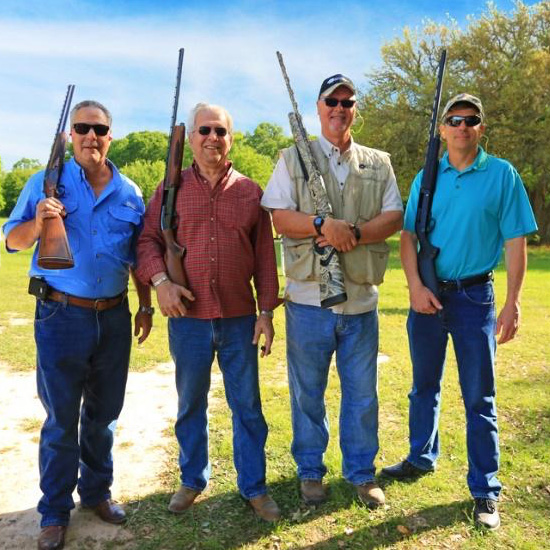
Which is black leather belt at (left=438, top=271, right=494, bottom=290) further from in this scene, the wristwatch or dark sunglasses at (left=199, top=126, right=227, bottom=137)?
dark sunglasses at (left=199, top=126, right=227, bottom=137)

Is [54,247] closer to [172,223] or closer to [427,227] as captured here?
[172,223]

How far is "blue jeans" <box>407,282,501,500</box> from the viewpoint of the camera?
422 cm

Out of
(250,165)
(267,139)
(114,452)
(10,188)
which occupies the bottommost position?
(114,452)

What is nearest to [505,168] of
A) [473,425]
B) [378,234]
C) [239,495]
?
[378,234]

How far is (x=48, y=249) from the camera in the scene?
141 inches

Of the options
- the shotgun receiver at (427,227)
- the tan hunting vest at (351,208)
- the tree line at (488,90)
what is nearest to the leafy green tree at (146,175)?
the tree line at (488,90)

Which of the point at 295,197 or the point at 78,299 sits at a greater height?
the point at 295,197

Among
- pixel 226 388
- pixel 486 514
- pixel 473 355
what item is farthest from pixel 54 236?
pixel 486 514

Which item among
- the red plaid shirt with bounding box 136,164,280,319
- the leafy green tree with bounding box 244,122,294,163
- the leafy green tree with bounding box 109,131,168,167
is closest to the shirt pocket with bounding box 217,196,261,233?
the red plaid shirt with bounding box 136,164,280,319

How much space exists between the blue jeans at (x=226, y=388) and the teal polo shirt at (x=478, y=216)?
1564mm

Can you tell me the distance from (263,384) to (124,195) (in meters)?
4.28

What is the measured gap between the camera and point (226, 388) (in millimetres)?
4359

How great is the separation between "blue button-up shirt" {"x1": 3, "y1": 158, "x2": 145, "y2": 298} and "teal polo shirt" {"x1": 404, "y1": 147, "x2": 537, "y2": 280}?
2.35 m

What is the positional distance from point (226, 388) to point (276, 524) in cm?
106
